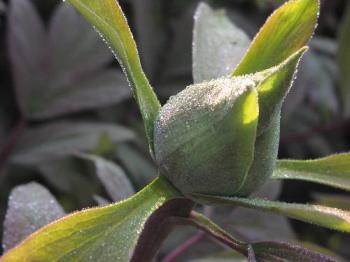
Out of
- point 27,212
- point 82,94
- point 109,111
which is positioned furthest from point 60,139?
point 27,212

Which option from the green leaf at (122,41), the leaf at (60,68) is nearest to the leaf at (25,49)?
the leaf at (60,68)

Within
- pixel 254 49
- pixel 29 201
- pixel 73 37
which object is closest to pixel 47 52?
pixel 73 37

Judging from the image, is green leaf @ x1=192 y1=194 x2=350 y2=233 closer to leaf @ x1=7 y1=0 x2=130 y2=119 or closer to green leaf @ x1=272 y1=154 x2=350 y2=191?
green leaf @ x1=272 y1=154 x2=350 y2=191

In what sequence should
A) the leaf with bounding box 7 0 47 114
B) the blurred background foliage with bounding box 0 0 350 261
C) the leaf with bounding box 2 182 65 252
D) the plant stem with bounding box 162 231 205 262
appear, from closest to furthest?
the leaf with bounding box 2 182 65 252 < the plant stem with bounding box 162 231 205 262 < the blurred background foliage with bounding box 0 0 350 261 < the leaf with bounding box 7 0 47 114

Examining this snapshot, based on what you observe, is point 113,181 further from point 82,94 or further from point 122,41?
point 82,94

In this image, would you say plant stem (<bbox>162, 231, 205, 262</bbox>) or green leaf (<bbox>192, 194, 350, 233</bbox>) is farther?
plant stem (<bbox>162, 231, 205, 262</bbox>)

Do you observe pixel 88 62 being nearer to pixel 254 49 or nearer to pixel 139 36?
pixel 139 36

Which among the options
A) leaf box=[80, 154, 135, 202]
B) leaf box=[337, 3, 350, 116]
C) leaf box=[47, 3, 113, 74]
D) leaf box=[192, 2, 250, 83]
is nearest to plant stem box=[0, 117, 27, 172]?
leaf box=[47, 3, 113, 74]
